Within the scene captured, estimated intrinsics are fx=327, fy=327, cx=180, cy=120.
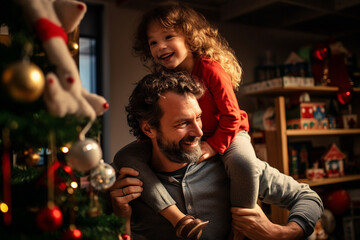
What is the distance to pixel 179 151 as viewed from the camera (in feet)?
4.08

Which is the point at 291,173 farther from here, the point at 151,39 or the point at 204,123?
the point at 151,39

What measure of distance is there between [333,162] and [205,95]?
69.9 inches

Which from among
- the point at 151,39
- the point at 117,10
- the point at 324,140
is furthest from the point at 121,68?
the point at 324,140

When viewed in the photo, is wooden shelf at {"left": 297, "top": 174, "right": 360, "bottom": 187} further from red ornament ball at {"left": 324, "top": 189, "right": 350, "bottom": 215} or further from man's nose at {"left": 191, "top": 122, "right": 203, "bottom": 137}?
man's nose at {"left": 191, "top": 122, "right": 203, "bottom": 137}

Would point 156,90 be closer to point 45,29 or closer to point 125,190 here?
point 125,190

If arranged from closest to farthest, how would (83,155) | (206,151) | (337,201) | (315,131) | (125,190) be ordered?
(83,155)
(125,190)
(206,151)
(315,131)
(337,201)

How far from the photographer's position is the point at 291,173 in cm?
248

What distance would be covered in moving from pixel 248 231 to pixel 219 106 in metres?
0.49

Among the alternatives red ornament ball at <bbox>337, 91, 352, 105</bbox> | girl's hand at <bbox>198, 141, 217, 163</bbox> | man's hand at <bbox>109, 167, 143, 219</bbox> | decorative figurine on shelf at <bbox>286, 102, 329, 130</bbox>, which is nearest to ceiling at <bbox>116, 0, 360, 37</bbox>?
red ornament ball at <bbox>337, 91, 352, 105</bbox>

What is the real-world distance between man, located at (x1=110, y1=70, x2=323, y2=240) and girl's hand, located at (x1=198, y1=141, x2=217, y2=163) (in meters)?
0.05

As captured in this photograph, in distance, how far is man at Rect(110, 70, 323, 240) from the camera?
1.22 metres

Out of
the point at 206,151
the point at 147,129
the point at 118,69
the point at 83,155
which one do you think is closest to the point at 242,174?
the point at 206,151

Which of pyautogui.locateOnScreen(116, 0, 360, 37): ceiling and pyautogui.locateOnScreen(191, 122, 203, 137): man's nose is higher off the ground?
pyautogui.locateOnScreen(116, 0, 360, 37): ceiling

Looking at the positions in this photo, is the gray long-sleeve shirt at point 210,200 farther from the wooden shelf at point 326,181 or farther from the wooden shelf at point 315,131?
the wooden shelf at point 326,181
